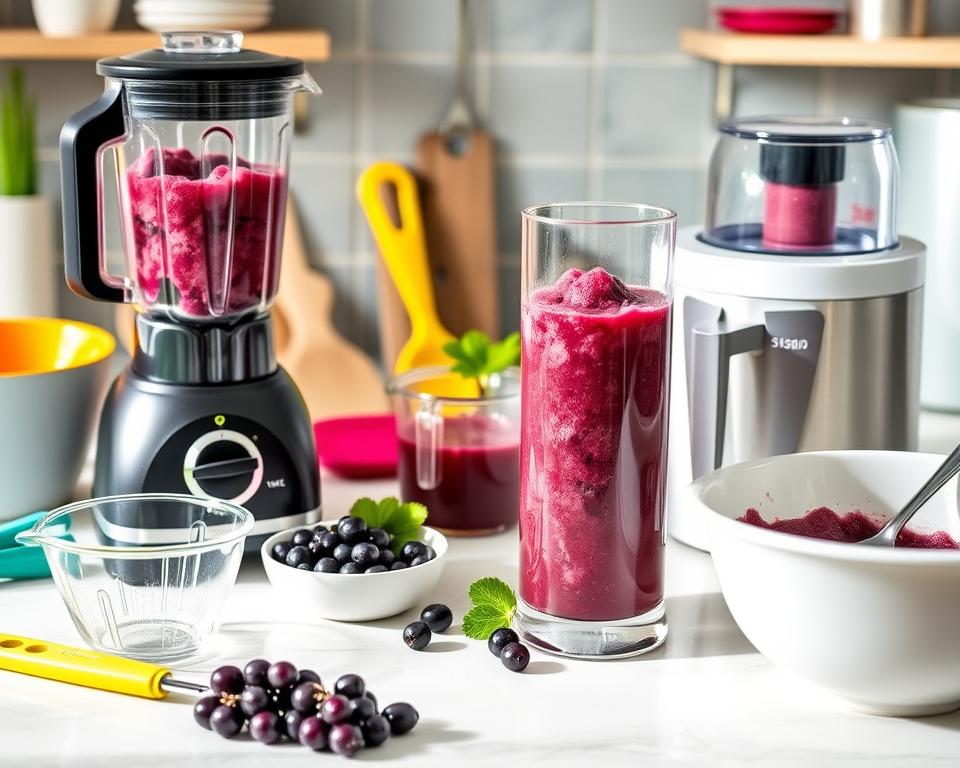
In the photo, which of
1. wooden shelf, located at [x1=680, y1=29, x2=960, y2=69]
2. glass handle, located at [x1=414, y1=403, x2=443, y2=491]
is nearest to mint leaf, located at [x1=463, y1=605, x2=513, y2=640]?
glass handle, located at [x1=414, y1=403, x2=443, y2=491]

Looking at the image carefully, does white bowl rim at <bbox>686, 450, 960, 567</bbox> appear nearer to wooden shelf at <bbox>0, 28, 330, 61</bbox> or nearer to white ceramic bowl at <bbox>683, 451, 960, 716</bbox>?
white ceramic bowl at <bbox>683, 451, 960, 716</bbox>

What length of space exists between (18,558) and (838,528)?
59 cm

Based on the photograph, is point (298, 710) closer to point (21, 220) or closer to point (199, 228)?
point (199, 228)

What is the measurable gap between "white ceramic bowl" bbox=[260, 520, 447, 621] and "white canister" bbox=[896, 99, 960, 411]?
29.0 inches

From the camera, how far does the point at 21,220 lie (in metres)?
1.57

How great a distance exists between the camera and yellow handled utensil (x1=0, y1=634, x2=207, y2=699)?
84 centimetres

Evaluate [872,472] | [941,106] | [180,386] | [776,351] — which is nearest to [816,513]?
[872,472]

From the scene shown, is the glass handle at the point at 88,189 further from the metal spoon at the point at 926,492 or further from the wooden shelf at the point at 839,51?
the wooden shelf at the point at 839,51

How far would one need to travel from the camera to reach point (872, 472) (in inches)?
37.6

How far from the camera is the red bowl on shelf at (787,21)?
1474mm

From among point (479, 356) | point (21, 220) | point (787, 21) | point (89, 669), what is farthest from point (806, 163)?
point (21, 220)

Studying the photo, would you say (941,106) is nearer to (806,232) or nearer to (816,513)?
(806,232)

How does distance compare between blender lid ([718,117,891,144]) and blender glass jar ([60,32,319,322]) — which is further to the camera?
blender lid ([718,117,891,144])

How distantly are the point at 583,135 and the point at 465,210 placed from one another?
0.17m
